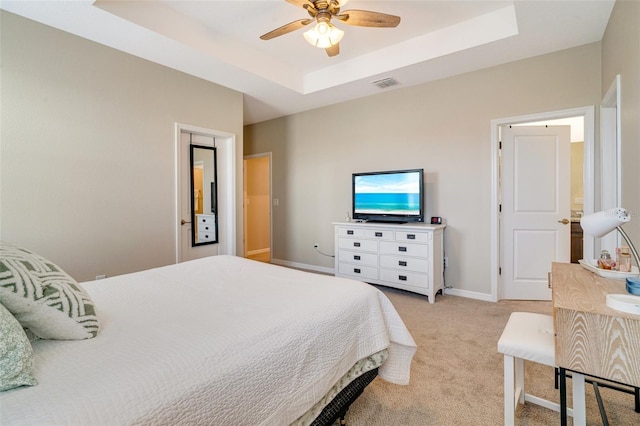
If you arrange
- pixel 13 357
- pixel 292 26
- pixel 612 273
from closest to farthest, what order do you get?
pixel 13 357 < pixel 612 273 < pixel 292 26

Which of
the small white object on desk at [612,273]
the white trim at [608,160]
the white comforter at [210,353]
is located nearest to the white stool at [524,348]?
the small white object on desk at [612,273]

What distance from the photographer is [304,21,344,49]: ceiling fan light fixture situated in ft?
7.51

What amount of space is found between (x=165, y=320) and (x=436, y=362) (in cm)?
182

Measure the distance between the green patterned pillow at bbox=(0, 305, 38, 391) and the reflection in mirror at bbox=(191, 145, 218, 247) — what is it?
2945 mm

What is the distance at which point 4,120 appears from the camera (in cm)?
230

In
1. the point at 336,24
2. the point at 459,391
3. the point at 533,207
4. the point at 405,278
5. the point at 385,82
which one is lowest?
the point at 459,391

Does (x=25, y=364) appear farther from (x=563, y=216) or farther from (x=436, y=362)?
(x=563, y=216)

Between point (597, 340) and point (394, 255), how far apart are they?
266 centimetres

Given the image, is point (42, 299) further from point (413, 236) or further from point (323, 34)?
point (413, 236)

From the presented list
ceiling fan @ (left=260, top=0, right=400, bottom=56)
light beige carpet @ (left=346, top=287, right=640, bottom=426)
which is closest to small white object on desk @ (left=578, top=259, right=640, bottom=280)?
light beige carpet @ (left=346, top=287, right=640, bottom=426)

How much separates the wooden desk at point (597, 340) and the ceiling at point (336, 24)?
96.6 inches

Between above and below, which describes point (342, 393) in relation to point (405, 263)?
below

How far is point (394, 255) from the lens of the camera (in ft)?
11.8

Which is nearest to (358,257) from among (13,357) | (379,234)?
(379,234)
